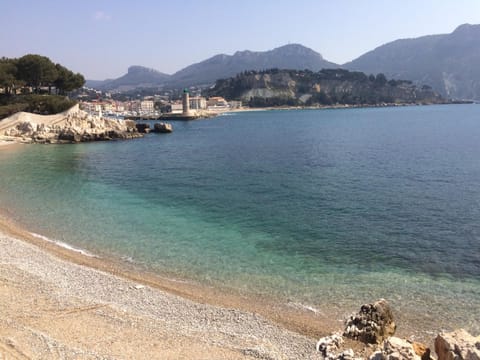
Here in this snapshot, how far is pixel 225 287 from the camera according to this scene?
48.0 ft

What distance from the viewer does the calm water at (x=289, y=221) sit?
14820 mm

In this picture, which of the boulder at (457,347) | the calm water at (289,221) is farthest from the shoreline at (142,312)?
the boulder at (457,347)

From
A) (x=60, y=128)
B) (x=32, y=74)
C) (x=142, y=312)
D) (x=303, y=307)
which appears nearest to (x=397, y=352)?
(x=303, y=307)

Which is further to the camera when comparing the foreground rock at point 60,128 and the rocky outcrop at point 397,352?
the foreground rock at point 60,128

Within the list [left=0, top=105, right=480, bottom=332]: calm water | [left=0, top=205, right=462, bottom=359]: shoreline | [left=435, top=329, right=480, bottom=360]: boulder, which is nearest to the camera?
[left=435, top=329, right=480, bottom=360]: boulder

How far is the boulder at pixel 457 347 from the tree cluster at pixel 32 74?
251 ft

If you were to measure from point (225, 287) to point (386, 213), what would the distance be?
12.2m

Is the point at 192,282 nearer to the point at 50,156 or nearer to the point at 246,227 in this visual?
the point at 246,227

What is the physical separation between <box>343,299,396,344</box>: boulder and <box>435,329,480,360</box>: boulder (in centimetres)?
251

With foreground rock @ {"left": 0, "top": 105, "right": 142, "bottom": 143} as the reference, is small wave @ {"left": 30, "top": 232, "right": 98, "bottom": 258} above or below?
below

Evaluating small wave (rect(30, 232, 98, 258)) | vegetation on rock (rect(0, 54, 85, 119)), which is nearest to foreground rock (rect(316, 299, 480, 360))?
small wave (rect(30, 232, 98, 258))

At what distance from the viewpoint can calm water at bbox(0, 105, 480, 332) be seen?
14820mm

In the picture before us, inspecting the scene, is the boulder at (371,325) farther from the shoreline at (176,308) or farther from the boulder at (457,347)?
the boulder at (457,347)

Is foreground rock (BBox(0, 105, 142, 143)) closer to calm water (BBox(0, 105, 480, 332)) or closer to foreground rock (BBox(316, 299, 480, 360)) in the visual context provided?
calm water (BBox(0, 105, 480, 332))
